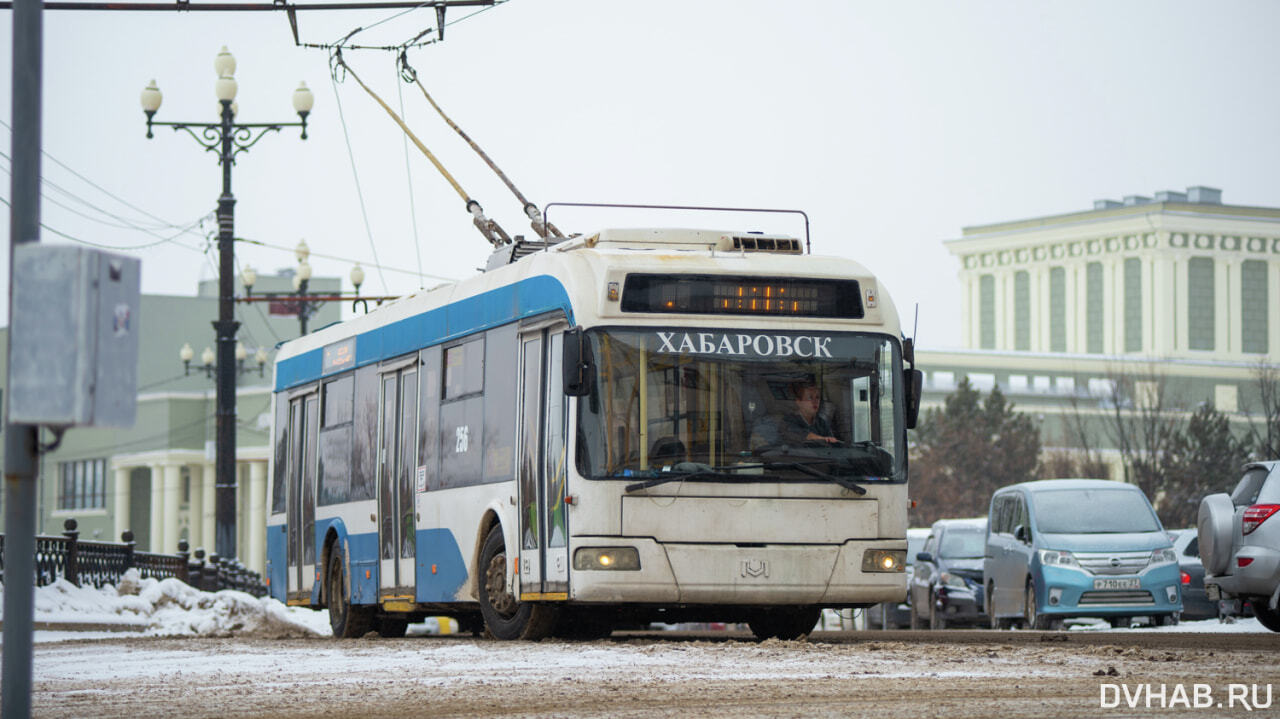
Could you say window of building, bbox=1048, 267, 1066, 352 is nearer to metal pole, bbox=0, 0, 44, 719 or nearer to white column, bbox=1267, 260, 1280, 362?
white column, bbox=1267, 260, 1280, 362

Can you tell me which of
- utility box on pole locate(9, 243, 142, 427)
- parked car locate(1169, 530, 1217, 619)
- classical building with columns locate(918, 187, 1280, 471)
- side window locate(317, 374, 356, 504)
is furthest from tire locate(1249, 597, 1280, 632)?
classical building with columns locate(918, 187, 1280, 471)

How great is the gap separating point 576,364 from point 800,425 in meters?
1.68

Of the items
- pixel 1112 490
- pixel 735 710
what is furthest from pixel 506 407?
pixel 1112 490

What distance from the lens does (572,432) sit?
14812mm

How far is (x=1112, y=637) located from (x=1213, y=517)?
1.71 meters

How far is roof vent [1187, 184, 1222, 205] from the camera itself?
166m

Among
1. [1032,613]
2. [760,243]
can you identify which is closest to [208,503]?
[1032,613]

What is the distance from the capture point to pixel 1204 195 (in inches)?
6560

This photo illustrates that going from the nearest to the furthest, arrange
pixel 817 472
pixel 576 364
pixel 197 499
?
pixel 576 364, pixel 817 472, pixel 197 499

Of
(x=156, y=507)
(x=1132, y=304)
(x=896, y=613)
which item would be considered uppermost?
(x=1132, y=304)

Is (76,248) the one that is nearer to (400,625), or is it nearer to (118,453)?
(400,625)

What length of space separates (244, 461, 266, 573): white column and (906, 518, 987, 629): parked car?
68.9 meters

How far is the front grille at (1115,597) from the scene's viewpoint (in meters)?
22.2

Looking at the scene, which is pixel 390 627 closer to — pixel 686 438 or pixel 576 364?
pixel 686 438
